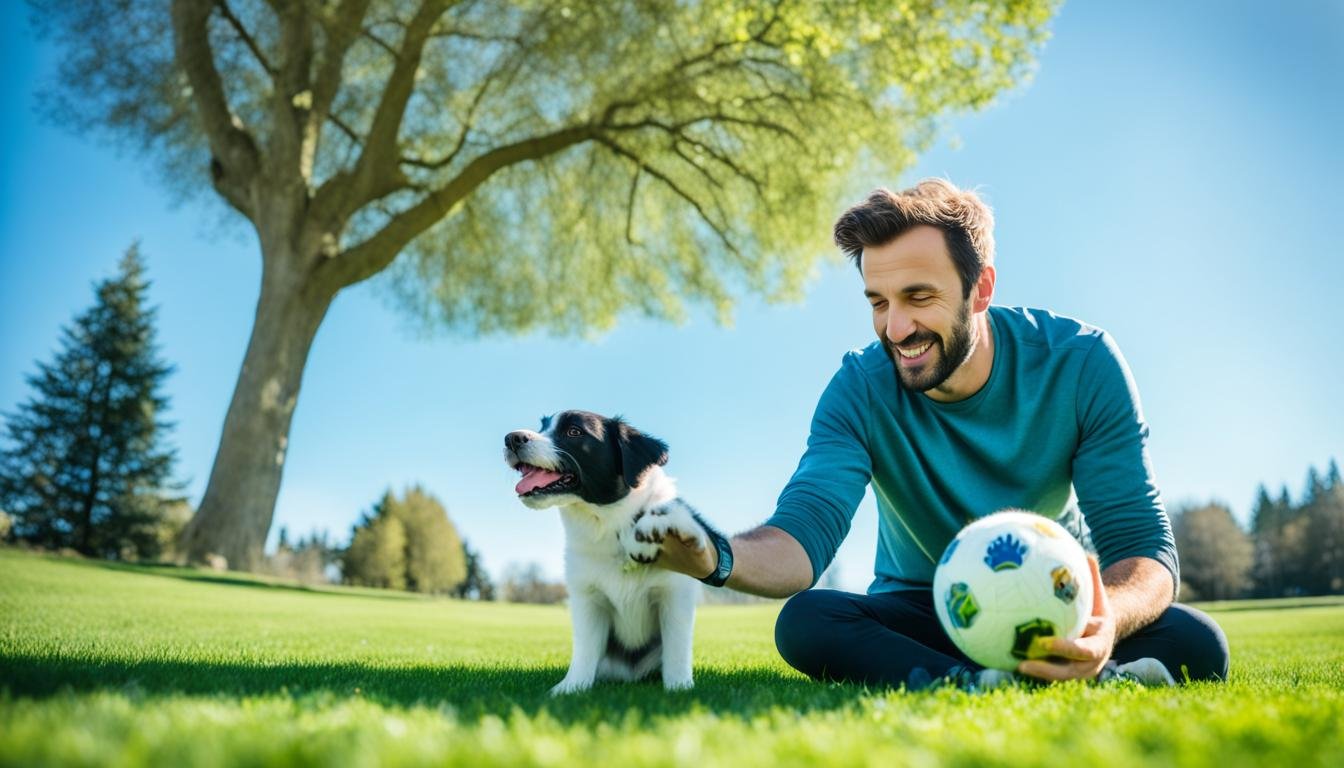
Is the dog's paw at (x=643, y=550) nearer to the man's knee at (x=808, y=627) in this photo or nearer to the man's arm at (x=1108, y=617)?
the man's knee at (x=808, y=627)

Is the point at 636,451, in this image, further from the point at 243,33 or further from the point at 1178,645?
the point at 243,33

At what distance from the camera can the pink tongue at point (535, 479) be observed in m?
3.59

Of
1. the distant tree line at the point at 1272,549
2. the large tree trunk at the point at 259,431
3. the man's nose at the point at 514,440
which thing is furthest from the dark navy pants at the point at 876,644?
the distant tree line at the point at 1272,549

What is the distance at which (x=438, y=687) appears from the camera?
3.12 m

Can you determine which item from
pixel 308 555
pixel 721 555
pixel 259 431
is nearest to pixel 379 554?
pixel 308 555

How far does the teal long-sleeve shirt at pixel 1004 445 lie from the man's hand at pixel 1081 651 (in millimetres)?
742

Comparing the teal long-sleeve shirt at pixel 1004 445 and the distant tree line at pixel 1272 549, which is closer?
the teal long-sleeve shirt at pixel 1004 445

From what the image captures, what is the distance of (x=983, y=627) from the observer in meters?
2.82

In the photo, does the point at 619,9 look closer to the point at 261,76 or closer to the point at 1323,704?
the point at 261,76

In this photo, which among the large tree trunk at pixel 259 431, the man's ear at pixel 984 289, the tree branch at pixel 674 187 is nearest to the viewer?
the man's ear at pixel 984 289

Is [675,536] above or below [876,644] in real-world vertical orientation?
above

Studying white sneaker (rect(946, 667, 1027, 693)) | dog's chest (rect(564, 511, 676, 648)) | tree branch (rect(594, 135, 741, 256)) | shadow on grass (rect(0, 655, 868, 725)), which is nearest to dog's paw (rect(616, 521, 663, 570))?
shadow on grass (rect(0, 655, 868, 725))

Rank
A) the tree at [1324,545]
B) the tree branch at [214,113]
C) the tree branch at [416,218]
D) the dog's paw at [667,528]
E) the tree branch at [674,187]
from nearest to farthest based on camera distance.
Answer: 1. the dog's paw at [667,528]
2. the tree branch at [214,113]
3. the tree branch at [416,218]
4. the tree branch at [674,187]
5. the tree at [1324,545]

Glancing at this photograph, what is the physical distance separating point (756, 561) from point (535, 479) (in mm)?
1152
